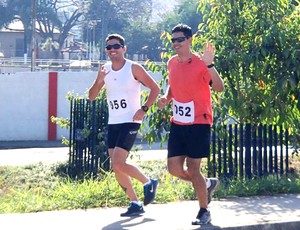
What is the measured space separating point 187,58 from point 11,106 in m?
20.2

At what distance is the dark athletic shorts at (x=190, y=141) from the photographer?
23.5ft

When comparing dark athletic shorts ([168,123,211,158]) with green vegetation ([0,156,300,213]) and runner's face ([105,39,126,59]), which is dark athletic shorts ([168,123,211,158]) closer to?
runner's face ([105,39,126,59])

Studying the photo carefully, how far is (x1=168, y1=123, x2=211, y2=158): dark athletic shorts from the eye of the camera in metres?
7.16

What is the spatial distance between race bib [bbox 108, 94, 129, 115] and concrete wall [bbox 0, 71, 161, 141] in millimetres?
19166

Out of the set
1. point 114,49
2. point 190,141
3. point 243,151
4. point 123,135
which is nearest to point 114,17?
point 243,151

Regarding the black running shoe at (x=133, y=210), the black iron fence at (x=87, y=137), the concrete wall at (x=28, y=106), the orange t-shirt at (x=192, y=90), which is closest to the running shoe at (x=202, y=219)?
the black running shoe at (x=133, y=210)

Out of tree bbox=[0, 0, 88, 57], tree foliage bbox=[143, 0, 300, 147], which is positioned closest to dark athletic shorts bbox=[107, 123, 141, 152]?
tree foliage bbox=[143, 0, 300, 147]

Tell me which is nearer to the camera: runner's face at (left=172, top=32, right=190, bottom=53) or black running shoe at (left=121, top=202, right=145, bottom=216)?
runner's face at (left=172, top=32, right=190, bottom=53)

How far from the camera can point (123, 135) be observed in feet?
24.5

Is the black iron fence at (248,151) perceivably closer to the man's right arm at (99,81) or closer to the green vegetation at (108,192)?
the green vegetation at (108,192)

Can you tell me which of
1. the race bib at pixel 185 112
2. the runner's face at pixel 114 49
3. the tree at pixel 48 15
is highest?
the tree at pixel 48 15

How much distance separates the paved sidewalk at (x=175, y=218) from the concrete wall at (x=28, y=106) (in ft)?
60.7

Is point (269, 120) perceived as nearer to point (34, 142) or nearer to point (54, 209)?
point (54, 209)

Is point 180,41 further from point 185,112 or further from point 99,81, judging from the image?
point 99,81
